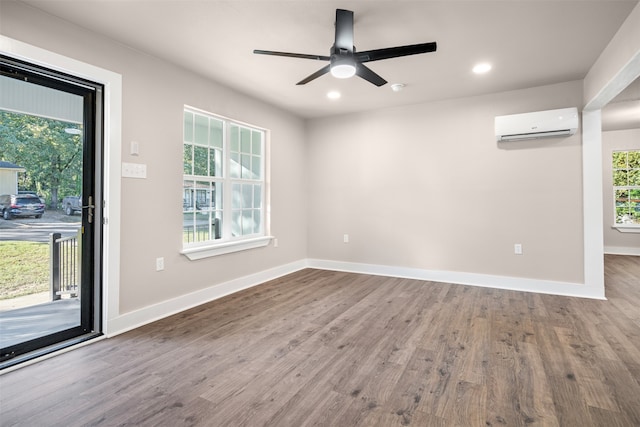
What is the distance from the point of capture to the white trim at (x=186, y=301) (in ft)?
9.25

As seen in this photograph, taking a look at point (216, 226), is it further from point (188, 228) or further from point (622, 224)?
point (622, 224)

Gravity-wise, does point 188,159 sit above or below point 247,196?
above

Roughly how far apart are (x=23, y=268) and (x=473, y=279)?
474 centimetres

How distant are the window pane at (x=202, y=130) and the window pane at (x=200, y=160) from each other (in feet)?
0.27

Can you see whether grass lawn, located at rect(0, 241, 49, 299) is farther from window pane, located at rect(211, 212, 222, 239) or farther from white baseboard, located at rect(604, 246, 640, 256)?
white baseboard, located at rect(604, 246, 640, 256)

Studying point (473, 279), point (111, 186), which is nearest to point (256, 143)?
point (111, 186)

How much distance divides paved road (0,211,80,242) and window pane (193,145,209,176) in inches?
52.2

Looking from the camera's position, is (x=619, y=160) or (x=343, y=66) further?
(x=619, y=160)

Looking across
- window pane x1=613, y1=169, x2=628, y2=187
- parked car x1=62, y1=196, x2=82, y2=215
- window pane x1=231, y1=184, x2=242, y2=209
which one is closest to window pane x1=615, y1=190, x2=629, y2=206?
window pane x1=613, y1=169, x2=628, y2=187

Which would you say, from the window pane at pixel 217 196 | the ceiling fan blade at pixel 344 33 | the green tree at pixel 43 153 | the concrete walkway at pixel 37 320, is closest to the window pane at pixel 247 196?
the window pane at pixel 217 196

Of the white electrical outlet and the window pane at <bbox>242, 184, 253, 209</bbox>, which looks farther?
the window pane at <bbox>242, 184, 253, 209</bbox>

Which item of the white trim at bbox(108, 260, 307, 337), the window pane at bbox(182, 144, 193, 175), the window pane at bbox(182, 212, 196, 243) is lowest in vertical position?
the white trim at bbox(108, 260, 307, 337)

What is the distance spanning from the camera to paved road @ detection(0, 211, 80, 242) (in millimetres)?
2285

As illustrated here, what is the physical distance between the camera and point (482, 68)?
342cm
